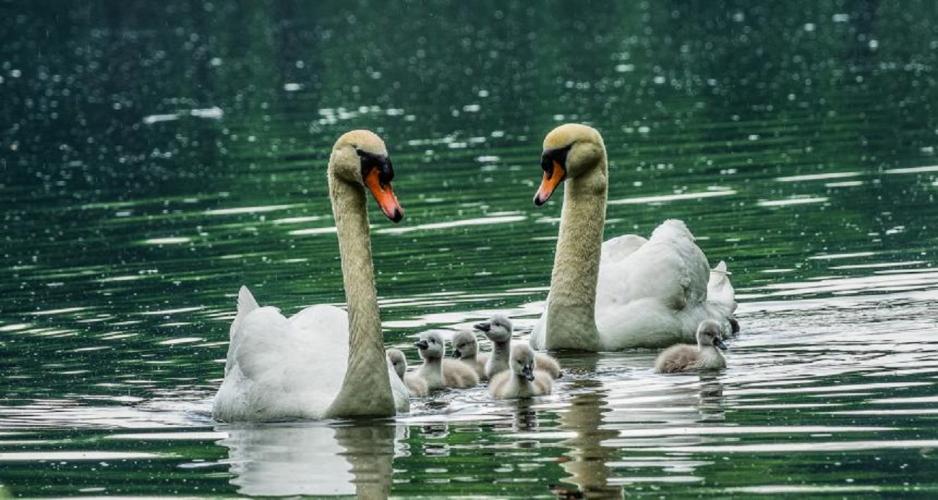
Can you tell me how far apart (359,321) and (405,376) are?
1.95 metres

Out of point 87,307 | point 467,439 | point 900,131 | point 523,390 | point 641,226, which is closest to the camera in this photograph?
point 467,439

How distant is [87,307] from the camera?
21969mm

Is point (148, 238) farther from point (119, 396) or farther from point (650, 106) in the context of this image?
point (650, 106)

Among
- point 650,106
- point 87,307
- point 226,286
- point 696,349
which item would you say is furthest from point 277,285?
point 650,106

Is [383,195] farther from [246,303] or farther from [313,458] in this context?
[246,303]

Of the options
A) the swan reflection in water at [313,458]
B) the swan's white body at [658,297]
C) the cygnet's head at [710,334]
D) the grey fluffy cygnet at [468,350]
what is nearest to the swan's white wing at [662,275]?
the swan's white body at [658,297]

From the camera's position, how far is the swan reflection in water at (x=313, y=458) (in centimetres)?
1309

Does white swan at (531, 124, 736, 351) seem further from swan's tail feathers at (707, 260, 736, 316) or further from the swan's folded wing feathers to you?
the swan's folded wing feathers

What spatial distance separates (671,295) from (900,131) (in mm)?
15520

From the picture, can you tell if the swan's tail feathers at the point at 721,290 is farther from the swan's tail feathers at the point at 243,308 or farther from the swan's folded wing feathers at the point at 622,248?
the swan's tail feathers at the point at 243,308

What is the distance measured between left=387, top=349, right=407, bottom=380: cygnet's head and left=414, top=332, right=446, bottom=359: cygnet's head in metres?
0.19

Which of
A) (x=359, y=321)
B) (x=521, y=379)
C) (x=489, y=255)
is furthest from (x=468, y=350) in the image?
(x=489, y=255)

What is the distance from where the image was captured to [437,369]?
56.0 feet

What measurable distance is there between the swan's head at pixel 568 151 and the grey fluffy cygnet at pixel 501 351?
2.15 metres
